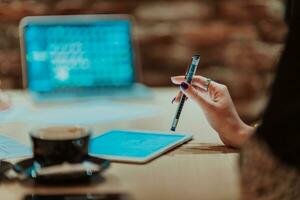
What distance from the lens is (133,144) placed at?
124 cm

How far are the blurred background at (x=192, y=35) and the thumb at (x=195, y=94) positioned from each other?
131 cm

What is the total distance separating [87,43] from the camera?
1.84m

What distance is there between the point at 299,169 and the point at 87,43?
45.1 inches

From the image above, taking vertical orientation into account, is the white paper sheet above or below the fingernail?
below

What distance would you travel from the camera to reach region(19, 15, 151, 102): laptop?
5.81ft

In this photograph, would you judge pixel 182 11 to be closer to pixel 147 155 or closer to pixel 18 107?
pixel 18 107

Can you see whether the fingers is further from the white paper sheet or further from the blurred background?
the blurred background

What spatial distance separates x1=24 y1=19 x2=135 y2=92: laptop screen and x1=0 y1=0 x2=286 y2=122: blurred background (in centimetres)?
72

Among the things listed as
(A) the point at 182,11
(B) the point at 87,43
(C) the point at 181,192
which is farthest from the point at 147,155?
(A) the point at 182,11

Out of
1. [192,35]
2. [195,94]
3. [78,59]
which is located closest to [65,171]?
[195,94]

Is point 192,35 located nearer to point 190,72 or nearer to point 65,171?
point 190,72

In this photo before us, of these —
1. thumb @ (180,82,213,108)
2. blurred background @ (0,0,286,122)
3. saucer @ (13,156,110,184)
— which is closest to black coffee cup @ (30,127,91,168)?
saucer @ (13,156,110,184)

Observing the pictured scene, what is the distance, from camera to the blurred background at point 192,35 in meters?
2.57

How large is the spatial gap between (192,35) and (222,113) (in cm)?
138
